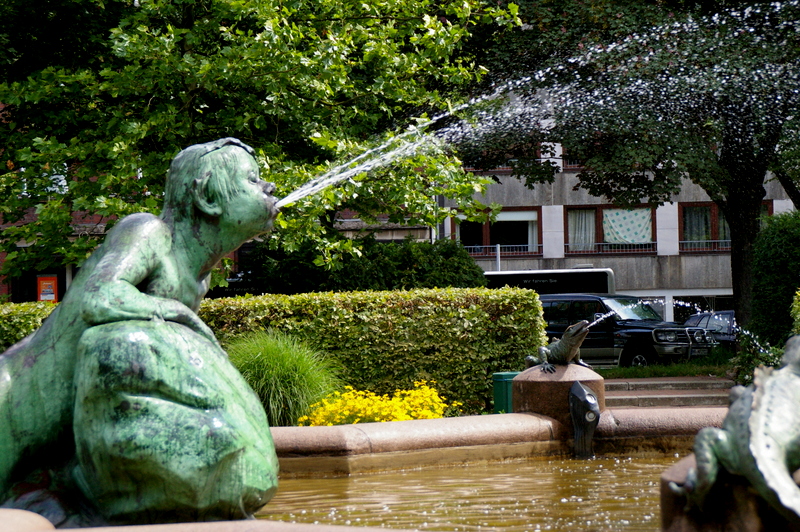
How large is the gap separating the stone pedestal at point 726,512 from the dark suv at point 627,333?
65.9ft

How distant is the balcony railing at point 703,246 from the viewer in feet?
128

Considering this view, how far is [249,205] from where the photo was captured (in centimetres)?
362

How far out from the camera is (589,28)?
18953mm

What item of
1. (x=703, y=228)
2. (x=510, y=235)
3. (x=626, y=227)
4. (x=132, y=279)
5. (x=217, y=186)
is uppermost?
(x=626, y=227)

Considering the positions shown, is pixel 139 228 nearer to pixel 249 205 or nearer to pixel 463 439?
pixel 249 205

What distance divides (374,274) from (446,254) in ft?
4.37

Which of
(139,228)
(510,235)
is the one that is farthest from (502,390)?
(510,235)

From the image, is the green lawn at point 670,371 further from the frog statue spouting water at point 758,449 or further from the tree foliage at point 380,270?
the frog statue spouting water at point 758,449

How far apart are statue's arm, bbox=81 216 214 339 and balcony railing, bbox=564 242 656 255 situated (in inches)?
1438

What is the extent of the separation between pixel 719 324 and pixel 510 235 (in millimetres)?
13948

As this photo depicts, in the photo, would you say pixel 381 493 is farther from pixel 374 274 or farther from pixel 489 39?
pixel 489 39

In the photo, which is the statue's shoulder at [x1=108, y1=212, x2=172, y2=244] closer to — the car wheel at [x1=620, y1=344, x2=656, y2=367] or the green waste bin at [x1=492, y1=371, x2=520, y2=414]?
the green waste bin at [x1=492, y1=371, x2=520, y2=414]

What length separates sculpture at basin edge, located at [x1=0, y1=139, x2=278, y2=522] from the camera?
3096mm

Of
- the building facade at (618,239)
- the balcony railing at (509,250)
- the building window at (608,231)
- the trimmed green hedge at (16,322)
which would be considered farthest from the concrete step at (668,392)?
Result: the building window at (608,231)
